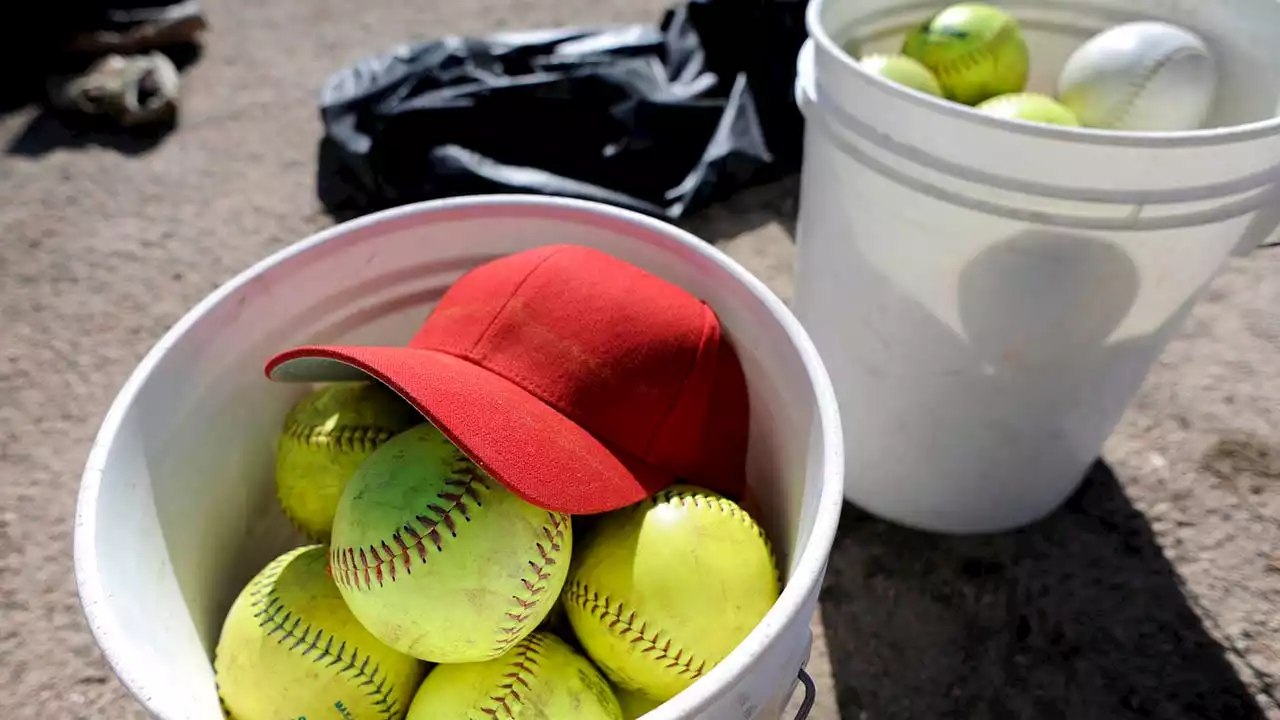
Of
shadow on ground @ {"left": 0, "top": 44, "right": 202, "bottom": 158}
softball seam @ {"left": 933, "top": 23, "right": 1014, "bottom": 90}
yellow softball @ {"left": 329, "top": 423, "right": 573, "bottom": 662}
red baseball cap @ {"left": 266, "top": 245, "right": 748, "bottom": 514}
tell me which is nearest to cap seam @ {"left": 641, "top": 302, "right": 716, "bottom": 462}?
red baseball cap @ {"left": 266, "top": 245, "right": 748, "bottom": 514}

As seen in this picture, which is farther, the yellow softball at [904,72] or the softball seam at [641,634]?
the yellow softball at [904,72]

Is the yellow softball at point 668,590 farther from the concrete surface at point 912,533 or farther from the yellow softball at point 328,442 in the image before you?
the concrete surface at point 912,533

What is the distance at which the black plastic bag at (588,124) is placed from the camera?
1779 millimetres

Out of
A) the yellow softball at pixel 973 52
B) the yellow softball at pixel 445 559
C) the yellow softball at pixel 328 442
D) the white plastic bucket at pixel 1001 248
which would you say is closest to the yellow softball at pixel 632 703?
the yellow softball at pixel 445 559

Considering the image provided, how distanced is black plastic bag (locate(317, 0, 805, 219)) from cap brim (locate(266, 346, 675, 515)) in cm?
103

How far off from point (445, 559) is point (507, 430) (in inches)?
3.9

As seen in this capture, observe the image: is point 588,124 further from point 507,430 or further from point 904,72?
point 507,430

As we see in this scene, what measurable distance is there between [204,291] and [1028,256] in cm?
143

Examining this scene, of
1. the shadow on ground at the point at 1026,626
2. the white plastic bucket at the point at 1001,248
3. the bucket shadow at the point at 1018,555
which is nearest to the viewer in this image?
the white plastic bucket at the point at 1001,248

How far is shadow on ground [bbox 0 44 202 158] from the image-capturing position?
206 cm

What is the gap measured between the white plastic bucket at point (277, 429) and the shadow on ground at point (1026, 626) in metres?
0.35

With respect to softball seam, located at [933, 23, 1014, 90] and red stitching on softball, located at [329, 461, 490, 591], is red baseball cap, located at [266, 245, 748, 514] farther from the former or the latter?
softball seam, located at [933, 23, 1014, 90]

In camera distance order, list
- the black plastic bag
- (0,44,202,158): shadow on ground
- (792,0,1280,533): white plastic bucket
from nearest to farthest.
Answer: (792,0,1280,533): white plastic bucket → the black plastic bag → (0,44,202,158): shadow on ground

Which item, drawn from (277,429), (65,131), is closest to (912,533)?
(277,429)
